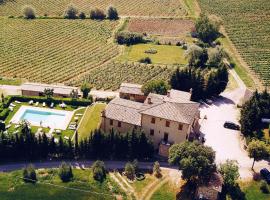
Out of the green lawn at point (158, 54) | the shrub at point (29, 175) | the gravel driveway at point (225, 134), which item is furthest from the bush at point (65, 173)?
the green lawn at point (158, 54)

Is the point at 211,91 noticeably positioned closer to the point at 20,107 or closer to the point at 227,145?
the point at 227,145

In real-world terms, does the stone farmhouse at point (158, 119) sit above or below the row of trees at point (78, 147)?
above

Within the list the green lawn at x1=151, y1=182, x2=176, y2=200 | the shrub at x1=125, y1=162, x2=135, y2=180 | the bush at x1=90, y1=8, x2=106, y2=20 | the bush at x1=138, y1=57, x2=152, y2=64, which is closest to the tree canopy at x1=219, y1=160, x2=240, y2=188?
the green lawn at x1=151, y1=182, x2=176, y2=200

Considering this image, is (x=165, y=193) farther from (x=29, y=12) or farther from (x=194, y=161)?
(x=29, y=12)

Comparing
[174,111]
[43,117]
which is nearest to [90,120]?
[43,117]

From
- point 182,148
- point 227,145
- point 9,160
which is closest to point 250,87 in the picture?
point 227,145

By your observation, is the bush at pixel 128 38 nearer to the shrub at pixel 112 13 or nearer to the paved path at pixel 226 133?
the shrub at pixel 112 13

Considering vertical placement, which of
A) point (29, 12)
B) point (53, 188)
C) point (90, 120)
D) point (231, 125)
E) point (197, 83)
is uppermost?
point (29, 12)
